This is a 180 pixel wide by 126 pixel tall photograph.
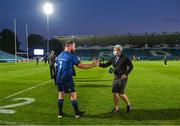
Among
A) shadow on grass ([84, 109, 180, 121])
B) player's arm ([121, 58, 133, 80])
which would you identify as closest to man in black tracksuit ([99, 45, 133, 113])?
player's arm ([121, 58, 133, 80])

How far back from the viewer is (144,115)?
1291 centimetres

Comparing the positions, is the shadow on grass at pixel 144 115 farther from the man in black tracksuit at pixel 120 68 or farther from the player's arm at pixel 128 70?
the player's arm at pixel 128 70

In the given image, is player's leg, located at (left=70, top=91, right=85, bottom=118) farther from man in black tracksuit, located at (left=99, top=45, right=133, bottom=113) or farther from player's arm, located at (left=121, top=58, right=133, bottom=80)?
player's arm, located at (left=121, top=58, right=133, bottom=80)

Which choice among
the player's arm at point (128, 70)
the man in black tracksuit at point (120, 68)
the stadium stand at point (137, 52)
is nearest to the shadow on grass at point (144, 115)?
the man in black tracksuit at point (120, 68)

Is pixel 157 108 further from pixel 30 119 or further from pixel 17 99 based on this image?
pixel 17 99

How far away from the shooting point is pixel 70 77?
12.5m

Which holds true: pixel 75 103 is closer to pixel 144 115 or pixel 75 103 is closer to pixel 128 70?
pixel 128 70

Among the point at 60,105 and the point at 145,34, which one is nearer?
the point at 60,105

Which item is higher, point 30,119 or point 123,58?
point 123,58

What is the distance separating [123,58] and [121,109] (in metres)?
1.84

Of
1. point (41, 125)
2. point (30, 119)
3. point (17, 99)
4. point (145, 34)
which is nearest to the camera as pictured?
point (41, 125)

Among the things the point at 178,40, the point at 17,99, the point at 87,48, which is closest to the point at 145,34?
the point at 178,40

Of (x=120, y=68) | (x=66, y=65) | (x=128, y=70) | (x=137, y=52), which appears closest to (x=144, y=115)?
(x=128, y=70)

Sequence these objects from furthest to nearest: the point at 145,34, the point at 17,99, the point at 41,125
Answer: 1. the point at 145,34
2. the point at 17,99
3. the point at 41,125
